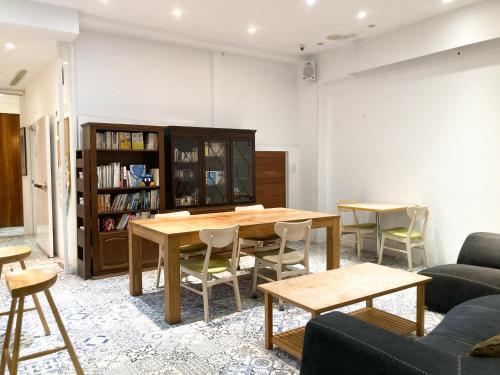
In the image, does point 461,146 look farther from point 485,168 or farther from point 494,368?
point 494,368

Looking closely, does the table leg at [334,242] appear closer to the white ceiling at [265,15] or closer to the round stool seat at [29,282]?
the white ceiling at [265,15]

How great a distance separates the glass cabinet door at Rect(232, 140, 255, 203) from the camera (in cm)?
617

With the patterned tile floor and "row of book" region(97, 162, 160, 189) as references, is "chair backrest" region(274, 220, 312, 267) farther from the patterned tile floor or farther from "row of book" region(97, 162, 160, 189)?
"row of book" region(97, 162, 160, 189)

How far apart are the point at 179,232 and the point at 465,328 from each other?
2256mm

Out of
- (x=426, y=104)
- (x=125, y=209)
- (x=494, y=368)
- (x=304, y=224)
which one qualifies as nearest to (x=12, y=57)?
(x=125, y=209)

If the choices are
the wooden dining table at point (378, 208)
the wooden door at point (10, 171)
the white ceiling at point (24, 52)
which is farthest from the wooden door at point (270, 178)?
the wooden door at point (10, 171)

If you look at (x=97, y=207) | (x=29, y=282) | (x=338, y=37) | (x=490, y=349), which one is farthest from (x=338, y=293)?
(x=338, y=37)

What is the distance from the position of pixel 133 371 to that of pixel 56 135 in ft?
13.6

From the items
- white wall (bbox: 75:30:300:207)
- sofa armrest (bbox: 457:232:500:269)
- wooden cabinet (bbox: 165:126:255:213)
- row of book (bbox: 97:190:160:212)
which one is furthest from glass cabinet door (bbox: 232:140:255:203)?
sofa armrest (bbox: 457:232:500:269)

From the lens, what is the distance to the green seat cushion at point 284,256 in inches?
161

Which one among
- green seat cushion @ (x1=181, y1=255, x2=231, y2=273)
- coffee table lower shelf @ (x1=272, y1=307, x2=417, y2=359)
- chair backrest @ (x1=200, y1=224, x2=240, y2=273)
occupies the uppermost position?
chair backrest @ (x1=200, y1=224, x2=240, y2=273)

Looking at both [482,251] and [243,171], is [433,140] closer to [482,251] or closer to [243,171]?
[482,251]

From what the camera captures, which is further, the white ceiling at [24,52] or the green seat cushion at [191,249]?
the white ceiling at [24,52]

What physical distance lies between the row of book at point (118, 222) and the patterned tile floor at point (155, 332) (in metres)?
0.68
